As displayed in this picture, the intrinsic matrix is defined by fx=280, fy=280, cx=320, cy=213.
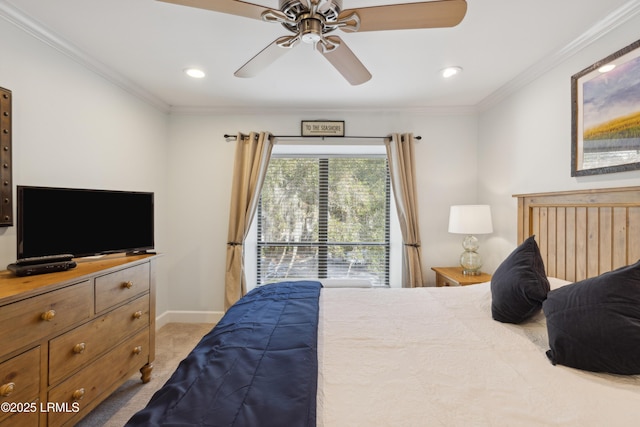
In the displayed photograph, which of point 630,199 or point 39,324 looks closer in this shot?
point 39,324

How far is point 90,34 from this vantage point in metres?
1.88

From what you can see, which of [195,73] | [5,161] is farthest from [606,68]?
[5,161]

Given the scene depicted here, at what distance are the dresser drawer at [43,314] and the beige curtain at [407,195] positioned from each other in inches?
109

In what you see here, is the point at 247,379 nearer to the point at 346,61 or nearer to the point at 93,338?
the point at 93,338

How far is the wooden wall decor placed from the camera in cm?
161

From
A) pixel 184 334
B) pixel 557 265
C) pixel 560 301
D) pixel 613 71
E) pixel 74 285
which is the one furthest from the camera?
pixel 184 334

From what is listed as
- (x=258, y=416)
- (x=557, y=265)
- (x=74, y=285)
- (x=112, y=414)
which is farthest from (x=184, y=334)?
(x=557, y=265)

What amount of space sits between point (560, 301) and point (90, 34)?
3113 mm

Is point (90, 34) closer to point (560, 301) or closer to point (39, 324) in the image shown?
point (39, 324)

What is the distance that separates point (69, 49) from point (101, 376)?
87.5 inches

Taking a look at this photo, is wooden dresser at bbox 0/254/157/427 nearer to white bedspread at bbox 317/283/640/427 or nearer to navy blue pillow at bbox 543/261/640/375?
white bedspread at bbox 317/283/640/427

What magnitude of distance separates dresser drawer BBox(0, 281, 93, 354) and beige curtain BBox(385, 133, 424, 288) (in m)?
2.76

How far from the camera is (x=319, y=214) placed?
365 centimetres

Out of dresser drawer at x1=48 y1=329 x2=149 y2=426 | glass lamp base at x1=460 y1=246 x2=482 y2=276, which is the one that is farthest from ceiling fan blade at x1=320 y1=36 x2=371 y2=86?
dresser drawer at x1=48 y1=329 x2=149 y2=426
